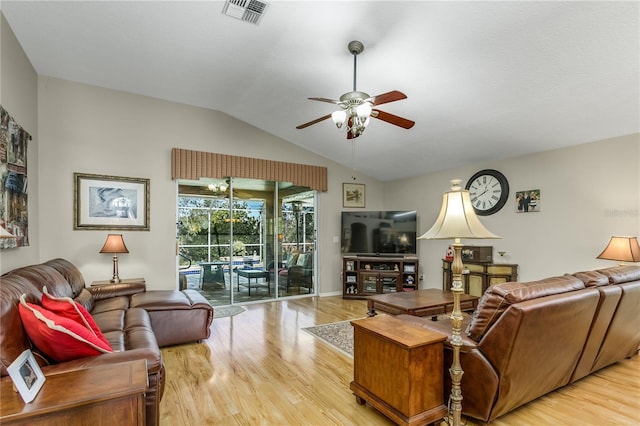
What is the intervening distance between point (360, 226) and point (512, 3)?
Answer: 13.9 feet

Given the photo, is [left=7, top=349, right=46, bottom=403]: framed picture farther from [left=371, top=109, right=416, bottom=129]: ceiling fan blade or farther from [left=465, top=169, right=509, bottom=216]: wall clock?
[left=465, top=169, right=509, bottom=216]: wall clock

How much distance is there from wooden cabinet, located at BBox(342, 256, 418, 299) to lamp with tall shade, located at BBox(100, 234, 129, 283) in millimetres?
3538

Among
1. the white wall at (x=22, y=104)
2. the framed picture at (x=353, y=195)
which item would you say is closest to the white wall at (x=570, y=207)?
the framed picture at (x=353, y=195)

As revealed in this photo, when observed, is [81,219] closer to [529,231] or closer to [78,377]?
[78,377]

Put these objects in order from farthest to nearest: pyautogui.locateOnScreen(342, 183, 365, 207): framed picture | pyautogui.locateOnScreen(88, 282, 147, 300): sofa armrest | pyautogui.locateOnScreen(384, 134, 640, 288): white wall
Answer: pyautogui.locateOnScreen(342, 183, 365, 207): framed picture, pyautogui.locateOnScreen(88, 282, 147, 300): sofa armrest, pyautogui.locateOnScreen(384, 134, 640, 288): white wall

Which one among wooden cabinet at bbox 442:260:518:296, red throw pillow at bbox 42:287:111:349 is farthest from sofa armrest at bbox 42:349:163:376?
wooden cabinet at bbox 442:260:518:296

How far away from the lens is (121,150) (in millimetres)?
4613

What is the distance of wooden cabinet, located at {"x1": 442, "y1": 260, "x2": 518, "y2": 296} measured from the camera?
464cm

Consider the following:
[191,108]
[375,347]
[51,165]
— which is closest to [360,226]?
[191,108]

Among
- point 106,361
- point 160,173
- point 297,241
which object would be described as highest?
point 160,173

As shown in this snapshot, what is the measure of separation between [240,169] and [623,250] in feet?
16.5

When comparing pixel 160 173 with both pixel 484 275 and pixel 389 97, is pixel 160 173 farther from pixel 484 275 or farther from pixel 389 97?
pixel 484 275

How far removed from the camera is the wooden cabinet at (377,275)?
582 centimetres

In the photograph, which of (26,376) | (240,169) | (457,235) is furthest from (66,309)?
(240,169)
